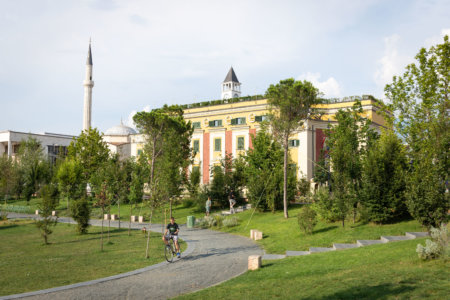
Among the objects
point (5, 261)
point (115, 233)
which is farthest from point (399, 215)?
point (5, 261)

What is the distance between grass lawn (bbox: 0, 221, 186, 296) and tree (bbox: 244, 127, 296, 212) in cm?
942

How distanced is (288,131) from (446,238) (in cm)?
1670

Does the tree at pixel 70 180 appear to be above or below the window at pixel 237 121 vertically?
below

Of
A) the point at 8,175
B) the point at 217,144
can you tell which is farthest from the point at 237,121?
the point at 8,175

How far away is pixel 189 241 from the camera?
21.0 meters

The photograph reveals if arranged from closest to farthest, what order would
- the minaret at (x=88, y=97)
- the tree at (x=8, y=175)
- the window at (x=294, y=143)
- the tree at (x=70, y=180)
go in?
the window at (x=294, y=143)
the tree at (x=70, y=180)
the tree at (x=8, y=175)
the minaret at (x=88, y=97)

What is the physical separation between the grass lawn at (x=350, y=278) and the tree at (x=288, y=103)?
42.7ft

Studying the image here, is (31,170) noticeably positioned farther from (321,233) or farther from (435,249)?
(435,249)

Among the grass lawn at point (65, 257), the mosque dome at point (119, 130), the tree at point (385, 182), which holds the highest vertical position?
the mosque dome at point (119, 130)

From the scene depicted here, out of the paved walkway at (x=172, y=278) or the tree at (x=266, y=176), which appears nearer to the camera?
the paved walkway at (x=172, y=278)

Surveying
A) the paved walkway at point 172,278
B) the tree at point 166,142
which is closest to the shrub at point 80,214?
the tree at point 166,142

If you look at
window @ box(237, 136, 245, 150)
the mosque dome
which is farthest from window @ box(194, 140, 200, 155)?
the mosque dome

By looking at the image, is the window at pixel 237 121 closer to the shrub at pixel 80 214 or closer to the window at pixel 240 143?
the window at pixel 240 143

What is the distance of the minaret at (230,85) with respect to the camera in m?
103
